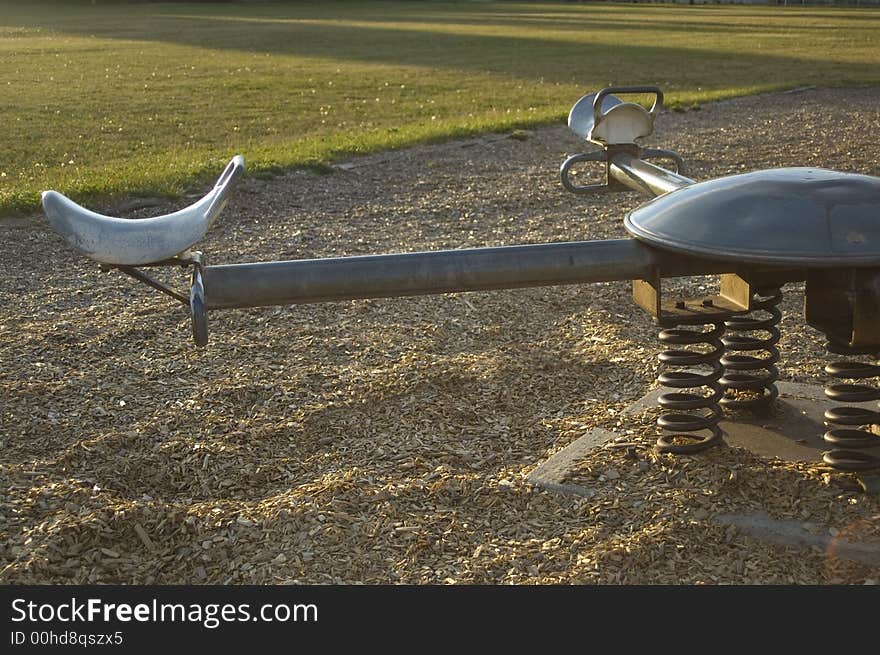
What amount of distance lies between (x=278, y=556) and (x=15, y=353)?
2217 millimetres

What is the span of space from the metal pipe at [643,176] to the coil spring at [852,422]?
0.72 metres

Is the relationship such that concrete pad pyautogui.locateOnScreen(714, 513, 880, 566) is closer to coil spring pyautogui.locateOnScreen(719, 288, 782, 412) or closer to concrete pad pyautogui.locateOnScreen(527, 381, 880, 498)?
concrete pad pyautogui.locateOnScreen(527, 381, 880, 498)

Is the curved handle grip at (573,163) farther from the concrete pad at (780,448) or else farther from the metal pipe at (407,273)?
the metal pipe at (407,273)

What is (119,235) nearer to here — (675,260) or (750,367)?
(675,260)

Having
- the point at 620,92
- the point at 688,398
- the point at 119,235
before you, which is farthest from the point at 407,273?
the point at 620,92

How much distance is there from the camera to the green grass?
10500 millimetres

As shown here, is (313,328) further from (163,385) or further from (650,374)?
(650,374)

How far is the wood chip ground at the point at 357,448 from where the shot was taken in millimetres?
2973

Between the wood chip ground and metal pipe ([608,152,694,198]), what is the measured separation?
775mm

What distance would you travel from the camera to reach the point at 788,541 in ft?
9.78

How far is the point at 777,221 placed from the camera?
2.67 meters

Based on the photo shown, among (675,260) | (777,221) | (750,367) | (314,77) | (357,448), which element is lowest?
(314,77)

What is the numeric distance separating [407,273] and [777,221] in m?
0.88

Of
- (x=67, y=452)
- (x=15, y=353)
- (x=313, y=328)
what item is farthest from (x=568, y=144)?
(x=67, y=452)
